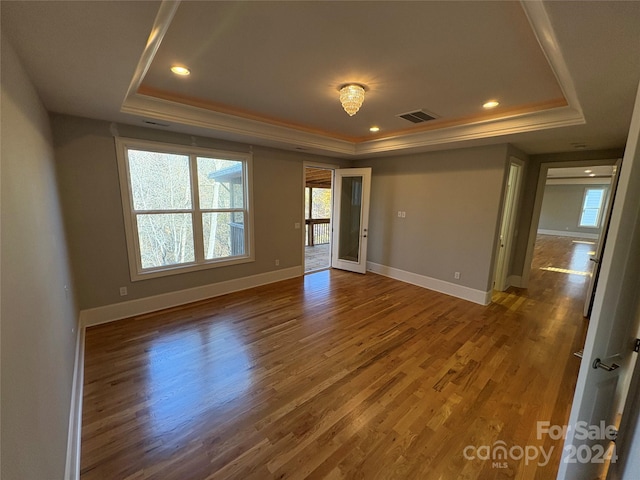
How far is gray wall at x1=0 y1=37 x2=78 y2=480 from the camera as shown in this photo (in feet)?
2.85

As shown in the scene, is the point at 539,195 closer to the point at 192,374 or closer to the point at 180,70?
the point at 180,70

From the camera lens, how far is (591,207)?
1128 cm

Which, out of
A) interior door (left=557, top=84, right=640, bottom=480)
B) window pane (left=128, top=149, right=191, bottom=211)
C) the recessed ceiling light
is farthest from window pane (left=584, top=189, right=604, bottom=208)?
the recessed ceiling light

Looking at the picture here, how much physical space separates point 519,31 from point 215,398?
3309 millimetres

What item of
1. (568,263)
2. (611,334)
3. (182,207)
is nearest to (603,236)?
(611,334)

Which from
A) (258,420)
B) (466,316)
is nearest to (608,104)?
(466,316)

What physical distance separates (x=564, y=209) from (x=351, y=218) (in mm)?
12106

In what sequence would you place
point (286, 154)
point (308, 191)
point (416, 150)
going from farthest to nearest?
point (308, 191), point (286, 154), point (416, 150)

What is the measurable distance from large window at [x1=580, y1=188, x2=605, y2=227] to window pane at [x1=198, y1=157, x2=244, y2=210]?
1461cm

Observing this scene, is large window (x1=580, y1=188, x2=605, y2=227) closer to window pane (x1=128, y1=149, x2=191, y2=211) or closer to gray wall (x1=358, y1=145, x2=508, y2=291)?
gray wall (x1=358, y1=145, x2=508, y2=291)

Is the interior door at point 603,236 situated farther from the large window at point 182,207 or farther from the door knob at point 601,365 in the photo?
the large window at point 182,207

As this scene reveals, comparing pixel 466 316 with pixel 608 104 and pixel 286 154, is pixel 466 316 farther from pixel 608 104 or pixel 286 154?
pixel 286 154

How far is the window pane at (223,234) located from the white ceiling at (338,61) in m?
1.34

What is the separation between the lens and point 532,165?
179 inches
